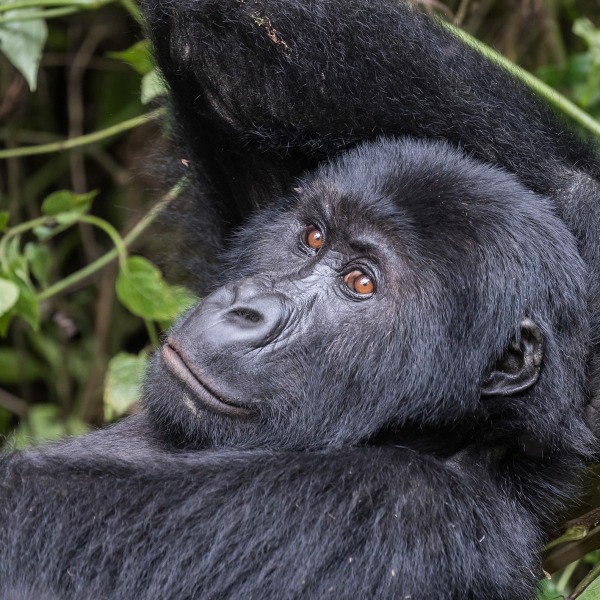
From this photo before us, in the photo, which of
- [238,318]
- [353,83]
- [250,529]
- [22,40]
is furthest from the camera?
[22,40]

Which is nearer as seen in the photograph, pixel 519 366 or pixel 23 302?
pixel 519 366

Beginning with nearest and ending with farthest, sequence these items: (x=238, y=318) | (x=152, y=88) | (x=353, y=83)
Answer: (x=238, y=318) → (x=353, y=83) → (x=152, y=88)

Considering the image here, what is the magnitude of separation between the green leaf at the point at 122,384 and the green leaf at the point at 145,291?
0.21 m

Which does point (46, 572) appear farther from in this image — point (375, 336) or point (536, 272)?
point (536, 272)

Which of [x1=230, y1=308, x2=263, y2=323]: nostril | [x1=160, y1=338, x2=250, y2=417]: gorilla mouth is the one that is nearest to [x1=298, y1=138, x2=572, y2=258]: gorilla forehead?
[x1=230, y1=308, x2=263, y2=323]: nostril

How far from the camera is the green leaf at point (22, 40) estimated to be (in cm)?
364

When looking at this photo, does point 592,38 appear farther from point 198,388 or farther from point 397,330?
point 198,388

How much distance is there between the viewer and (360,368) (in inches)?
109

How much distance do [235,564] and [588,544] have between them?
1.23 m

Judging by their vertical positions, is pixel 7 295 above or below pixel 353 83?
below

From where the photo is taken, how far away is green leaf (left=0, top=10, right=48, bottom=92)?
364 cm

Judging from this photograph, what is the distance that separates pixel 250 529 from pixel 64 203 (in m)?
1.64

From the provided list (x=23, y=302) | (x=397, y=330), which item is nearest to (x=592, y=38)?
(x=397, y=330)

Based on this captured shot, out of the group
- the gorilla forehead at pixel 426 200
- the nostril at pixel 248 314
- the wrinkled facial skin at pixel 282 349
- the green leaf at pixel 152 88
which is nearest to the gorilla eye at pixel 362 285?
the wrinkled facial skin at pixel 282 349
